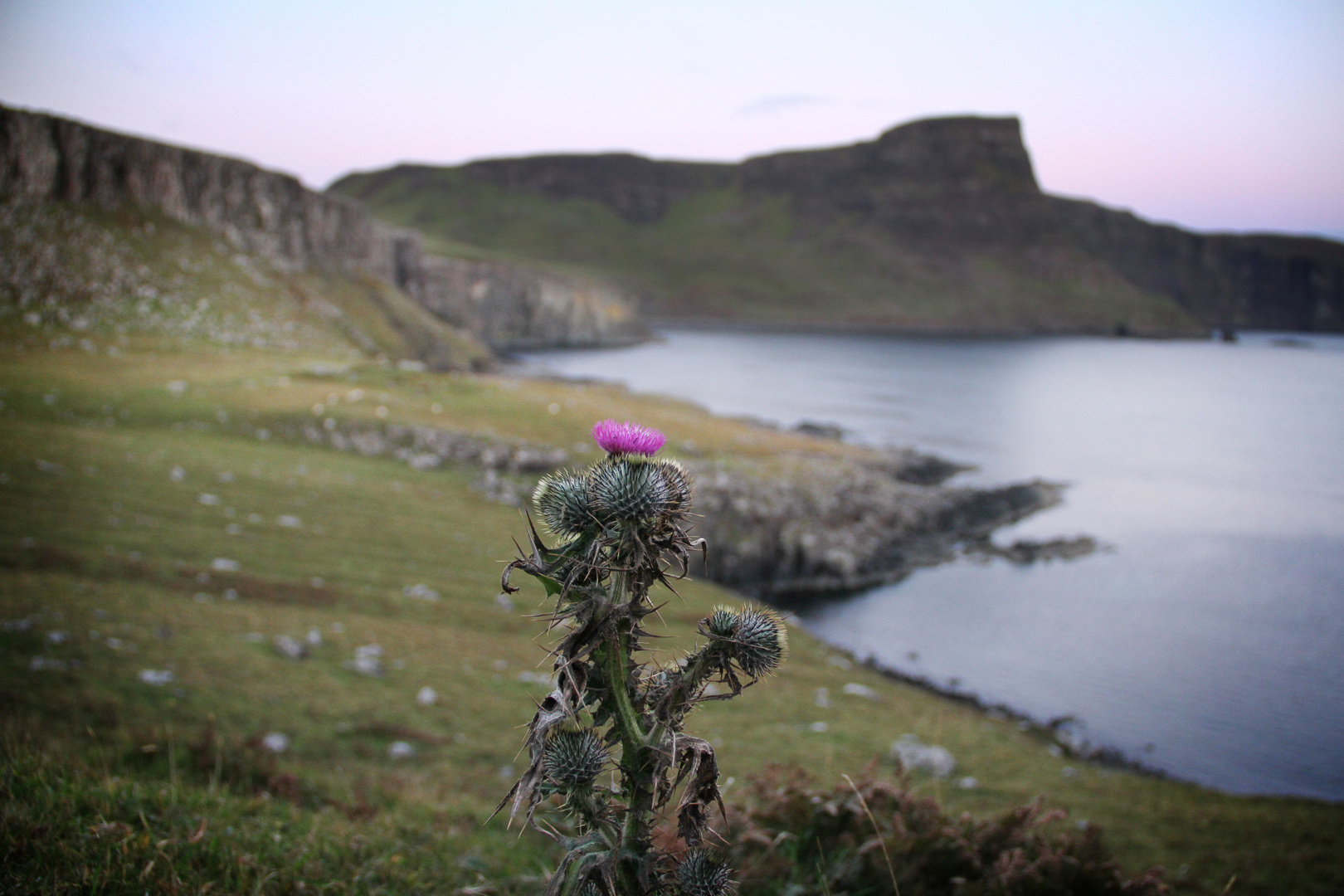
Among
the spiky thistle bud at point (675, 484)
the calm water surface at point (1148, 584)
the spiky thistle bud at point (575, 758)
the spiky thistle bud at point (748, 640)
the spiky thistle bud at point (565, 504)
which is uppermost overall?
the spiky thistle bud at point (675, 484)

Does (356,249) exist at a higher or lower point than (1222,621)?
higher

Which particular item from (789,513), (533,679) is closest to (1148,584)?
(789,513)

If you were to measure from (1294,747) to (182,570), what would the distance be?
2453cm

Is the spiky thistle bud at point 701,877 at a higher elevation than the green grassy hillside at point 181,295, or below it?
below

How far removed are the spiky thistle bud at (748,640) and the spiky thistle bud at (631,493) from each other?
20.7 inches

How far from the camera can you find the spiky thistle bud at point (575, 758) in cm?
264

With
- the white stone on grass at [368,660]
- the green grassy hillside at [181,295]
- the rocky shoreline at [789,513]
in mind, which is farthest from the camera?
the rocky shoreline at [789,513]

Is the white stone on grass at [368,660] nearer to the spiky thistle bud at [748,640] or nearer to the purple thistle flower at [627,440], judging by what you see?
the spiky thistle bud at [748,640]

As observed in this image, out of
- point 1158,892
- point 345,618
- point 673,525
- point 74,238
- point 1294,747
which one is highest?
point 74,238

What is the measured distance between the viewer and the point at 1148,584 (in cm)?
Result: 2975

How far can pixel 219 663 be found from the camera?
10.0 metres

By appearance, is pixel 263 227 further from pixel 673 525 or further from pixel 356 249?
pixel 673 525

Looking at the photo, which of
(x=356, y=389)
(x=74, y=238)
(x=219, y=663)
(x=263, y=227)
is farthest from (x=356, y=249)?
(x=219, y=663)

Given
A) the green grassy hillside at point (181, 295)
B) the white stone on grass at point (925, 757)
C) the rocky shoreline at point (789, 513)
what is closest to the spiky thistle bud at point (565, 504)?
the white stone on grass at point (925, 757)
